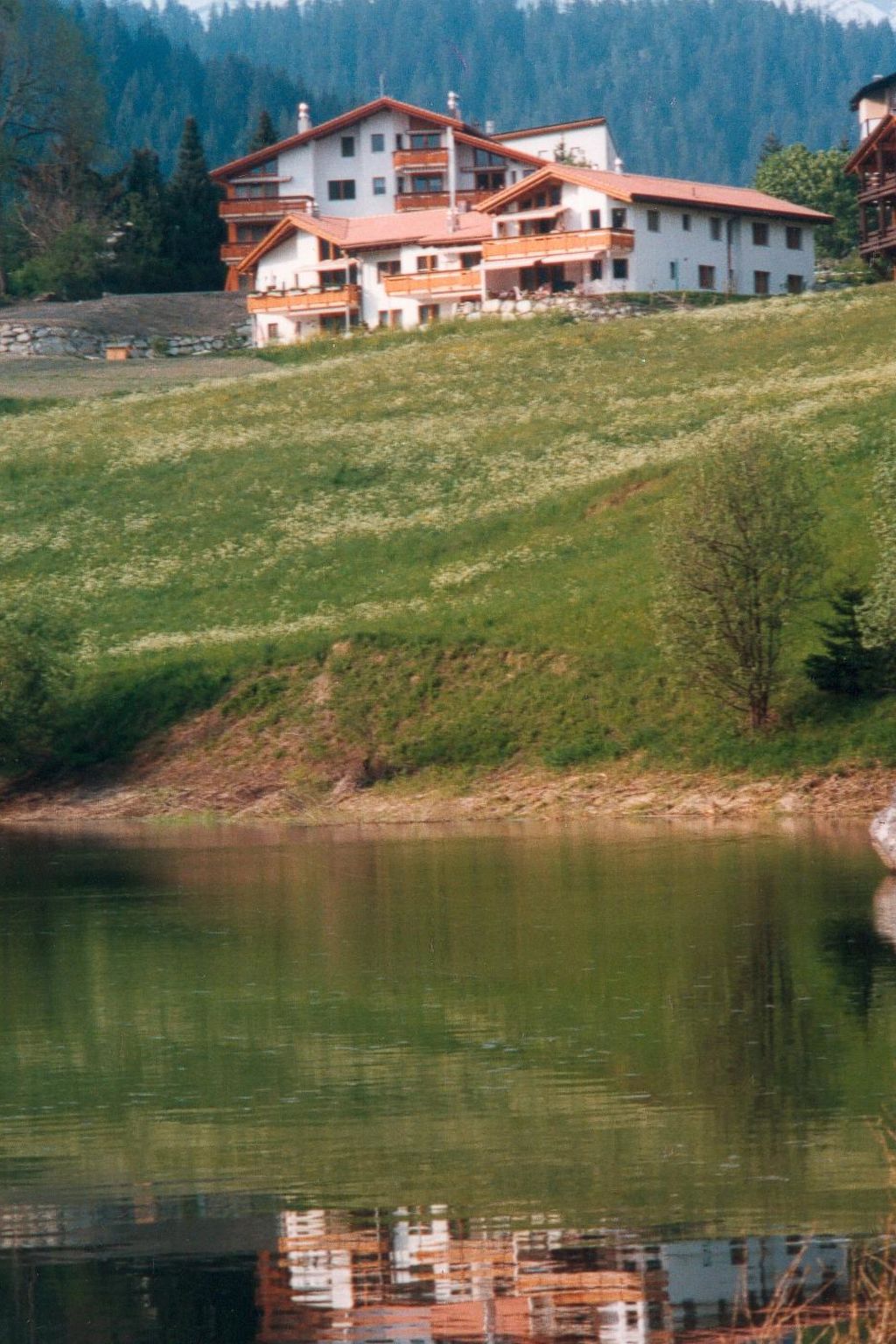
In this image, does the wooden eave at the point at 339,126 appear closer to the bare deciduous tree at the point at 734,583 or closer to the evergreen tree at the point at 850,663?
the bare deciduous tree at the point at 734,583

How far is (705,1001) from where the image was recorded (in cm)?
2356

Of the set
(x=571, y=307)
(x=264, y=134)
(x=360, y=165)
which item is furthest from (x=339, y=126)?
(x=571, y=307)

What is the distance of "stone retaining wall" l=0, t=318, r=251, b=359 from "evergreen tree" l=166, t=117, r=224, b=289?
21.7m

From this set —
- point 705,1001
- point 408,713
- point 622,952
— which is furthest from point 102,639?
point 705,1001

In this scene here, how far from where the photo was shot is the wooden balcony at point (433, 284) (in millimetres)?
104312

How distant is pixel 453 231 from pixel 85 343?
22.1 m

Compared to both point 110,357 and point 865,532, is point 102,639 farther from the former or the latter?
point 110,357

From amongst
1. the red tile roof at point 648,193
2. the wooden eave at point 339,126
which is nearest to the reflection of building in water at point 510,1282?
the red tile roof at point 648,193

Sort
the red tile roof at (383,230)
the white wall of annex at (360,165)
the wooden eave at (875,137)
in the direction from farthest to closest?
1. the white wall of annex at (360,165)
2. the red tile roof at (383,230)
3. the wooden eave at (875,137)

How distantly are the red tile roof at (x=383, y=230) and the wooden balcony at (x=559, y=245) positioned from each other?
5.39 metres

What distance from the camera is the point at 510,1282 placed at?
523 inches

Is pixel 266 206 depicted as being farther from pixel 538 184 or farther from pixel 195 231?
pixel 538 184

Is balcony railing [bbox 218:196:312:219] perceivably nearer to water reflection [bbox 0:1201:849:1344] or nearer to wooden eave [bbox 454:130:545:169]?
wooden eave [bbox 454:130:545:169]

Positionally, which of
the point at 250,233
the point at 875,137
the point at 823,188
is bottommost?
the point at 250,233
